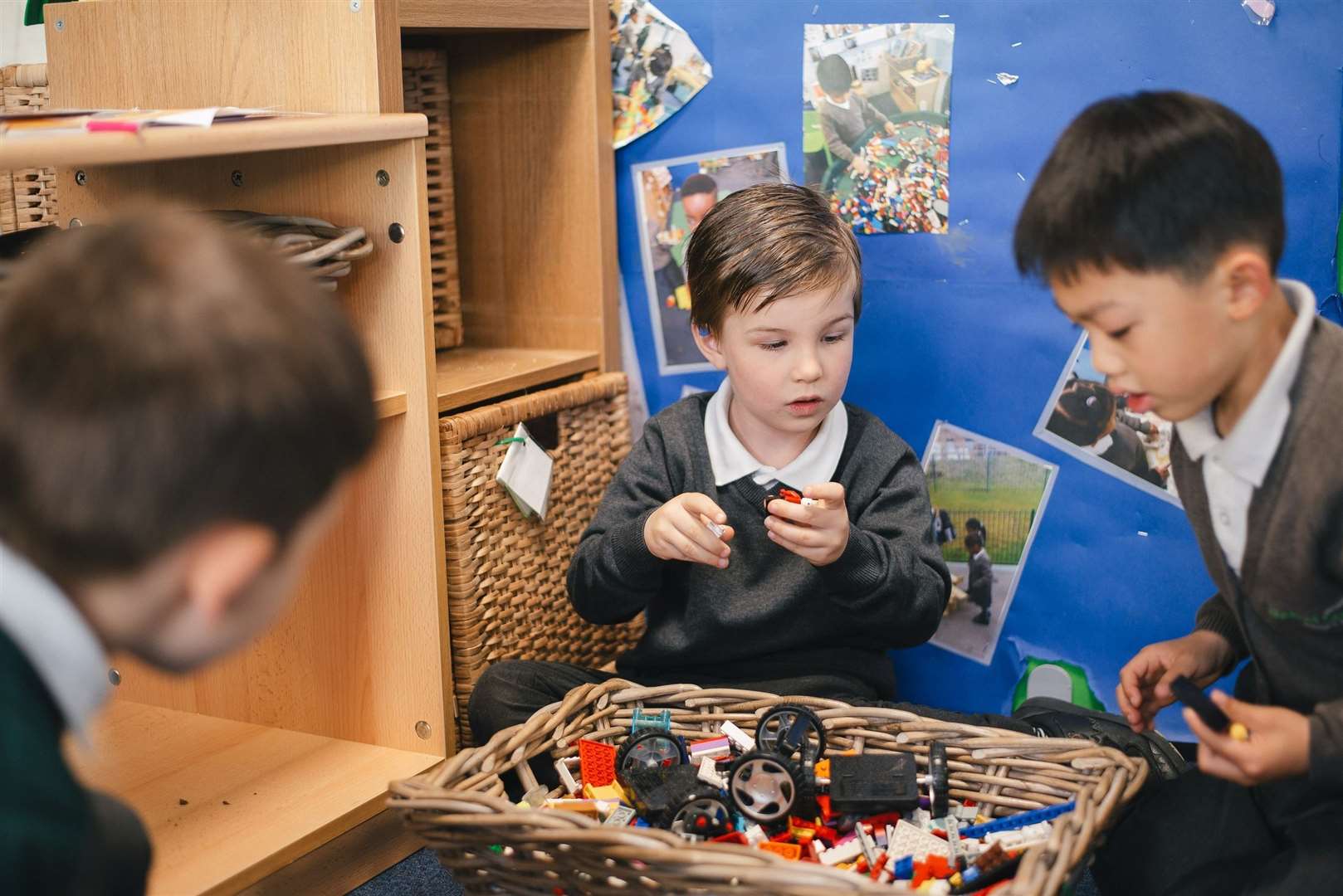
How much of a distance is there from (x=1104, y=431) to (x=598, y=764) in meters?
0.68

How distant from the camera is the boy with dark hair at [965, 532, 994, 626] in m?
1.51

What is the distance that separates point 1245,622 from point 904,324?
2.06 feet

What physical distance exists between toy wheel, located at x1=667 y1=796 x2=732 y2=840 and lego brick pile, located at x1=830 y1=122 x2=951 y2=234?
70cm

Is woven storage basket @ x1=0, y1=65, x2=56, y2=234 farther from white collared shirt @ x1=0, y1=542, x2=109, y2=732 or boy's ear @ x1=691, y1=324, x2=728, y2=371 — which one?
white collared shirt @ x1=0, y1=542, x2=109, y2=732

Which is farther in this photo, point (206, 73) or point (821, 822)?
point (206, 73)

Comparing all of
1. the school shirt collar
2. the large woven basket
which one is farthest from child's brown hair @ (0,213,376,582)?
the school shirt collar

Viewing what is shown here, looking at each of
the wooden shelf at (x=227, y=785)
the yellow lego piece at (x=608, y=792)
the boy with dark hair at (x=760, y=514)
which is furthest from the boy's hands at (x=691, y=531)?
the wooden shelf at (x=227, y=785)

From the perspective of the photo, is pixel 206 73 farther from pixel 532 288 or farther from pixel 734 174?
pixel 734 174

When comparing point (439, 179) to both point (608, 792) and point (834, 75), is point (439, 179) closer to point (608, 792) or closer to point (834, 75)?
point (834, 75)

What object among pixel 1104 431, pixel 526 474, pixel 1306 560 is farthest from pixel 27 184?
pixel 1306 560

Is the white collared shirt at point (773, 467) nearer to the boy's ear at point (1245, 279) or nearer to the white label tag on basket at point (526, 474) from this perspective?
the white label tag on basket at point (526, 474)

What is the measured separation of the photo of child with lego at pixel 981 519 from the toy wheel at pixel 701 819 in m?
0.51

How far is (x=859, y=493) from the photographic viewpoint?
4.39 feet

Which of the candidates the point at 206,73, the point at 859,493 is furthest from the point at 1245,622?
the point at 206,73
